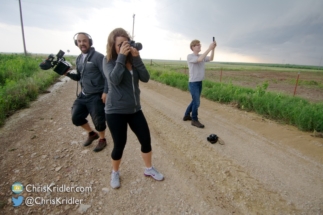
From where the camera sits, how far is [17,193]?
2.22 m

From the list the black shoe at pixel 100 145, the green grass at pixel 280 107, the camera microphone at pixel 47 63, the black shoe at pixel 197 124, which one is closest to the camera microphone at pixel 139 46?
the camera microphone at pixel 47 63

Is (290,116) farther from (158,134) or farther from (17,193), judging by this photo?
(17,193)

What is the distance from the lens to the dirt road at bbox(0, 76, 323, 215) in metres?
2.08

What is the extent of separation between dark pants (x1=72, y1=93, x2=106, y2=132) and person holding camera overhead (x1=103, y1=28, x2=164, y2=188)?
0.92 m

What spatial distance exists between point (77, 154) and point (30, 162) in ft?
2.21

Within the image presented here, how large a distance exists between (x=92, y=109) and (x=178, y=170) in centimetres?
164

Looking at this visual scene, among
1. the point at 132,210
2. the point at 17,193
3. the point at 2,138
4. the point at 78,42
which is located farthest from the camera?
the point at 2,138

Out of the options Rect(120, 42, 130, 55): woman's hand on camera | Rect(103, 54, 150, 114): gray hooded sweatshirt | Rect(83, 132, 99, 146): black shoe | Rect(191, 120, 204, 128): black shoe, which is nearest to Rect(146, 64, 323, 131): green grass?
Result: Rect(191, 120, 204, 128): black shoe

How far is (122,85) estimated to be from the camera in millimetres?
1965

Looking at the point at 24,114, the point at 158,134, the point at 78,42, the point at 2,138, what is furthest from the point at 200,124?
the point at 24,114

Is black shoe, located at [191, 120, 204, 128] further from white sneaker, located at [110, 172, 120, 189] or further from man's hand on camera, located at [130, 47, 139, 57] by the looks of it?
man's hand on camera, located at [130, 47, 139, 57]

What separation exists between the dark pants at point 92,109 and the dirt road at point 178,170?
59 cm

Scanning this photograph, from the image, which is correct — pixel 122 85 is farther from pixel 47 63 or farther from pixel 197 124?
pixel 197 124

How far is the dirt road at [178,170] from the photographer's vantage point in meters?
2.08
